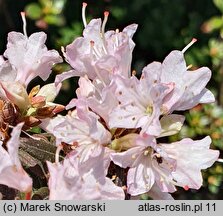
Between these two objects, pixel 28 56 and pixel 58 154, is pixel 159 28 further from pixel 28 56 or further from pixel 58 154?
pixel 58 154

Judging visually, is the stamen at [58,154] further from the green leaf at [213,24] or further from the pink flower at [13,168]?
the green leaf at [213,24]

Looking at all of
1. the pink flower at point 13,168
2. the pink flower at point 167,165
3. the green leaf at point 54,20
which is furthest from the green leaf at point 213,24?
the pink flower at point 13,168

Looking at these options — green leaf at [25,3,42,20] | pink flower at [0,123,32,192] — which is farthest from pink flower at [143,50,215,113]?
green leaf at [25,3,42,20]

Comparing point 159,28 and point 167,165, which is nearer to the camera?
point 167,165

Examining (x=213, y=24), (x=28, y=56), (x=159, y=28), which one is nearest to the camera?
(x=28, y=56)

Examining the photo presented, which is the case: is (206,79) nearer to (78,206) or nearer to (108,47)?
(108,47)

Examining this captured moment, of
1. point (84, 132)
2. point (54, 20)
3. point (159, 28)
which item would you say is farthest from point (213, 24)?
point (84, 132)
